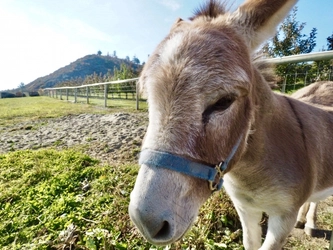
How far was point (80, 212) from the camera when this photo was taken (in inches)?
106

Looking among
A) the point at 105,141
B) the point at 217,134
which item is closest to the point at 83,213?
the point at 217,134

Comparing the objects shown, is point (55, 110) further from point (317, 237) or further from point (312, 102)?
point (317, 237)

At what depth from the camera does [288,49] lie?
11078 mm

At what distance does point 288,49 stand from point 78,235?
11913 millimetres

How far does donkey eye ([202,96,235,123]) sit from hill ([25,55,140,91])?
6164 inches

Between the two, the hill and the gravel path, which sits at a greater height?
the hill

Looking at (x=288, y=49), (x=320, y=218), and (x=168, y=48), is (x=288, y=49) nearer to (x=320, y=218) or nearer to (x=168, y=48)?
(x=320, y=218)

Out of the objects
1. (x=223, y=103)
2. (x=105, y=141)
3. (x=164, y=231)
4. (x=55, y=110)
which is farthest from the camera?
(x=55, y=110)

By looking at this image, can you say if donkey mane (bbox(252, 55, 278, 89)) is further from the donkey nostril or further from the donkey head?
the donkey nostril

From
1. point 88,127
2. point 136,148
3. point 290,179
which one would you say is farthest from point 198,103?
point 88,127

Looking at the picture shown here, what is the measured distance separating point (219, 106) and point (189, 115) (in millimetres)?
196

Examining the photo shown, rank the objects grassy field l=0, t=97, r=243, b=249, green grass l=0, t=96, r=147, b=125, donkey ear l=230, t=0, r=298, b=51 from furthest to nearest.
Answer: green grass l=0, t=96, r=147, b=125 → grassy field l=0, t=97, r=243, b=249 → donkey ear l=230, t=0, r=298, b=51

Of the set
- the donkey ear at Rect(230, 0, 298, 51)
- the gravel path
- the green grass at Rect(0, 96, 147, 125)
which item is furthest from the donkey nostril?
the green grass at Rect(0, 96, 147, 125)

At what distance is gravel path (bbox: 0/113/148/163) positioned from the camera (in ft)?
15.4
